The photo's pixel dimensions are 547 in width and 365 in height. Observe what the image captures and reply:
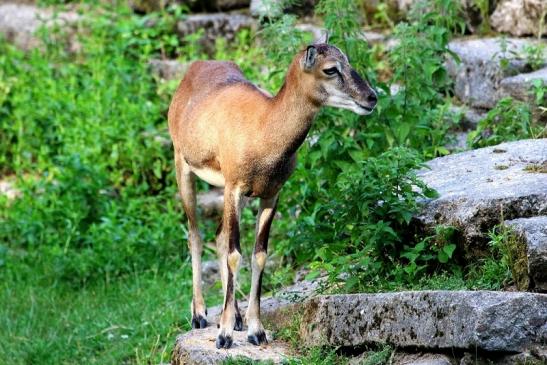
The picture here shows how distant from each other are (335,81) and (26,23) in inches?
322

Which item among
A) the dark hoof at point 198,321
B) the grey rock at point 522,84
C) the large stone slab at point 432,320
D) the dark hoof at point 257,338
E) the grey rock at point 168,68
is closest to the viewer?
the large stone slab at point 432,320

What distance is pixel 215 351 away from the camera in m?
6.61

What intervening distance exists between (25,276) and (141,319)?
1.87 m

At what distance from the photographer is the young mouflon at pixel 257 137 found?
6543 mm

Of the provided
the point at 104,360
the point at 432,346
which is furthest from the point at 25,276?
the point at 432,346

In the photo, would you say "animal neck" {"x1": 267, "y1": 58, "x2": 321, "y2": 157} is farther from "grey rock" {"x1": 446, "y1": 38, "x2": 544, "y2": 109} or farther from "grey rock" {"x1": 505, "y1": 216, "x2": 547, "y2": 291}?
"grey rock" {"x1": 446, "y1": 38, "x2": 544, "y2": 109}

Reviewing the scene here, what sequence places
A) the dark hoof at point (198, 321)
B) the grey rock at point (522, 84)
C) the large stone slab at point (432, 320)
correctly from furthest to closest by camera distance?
the grey rock at point (522, 84) → the dark hoof at point (198, 321) → the large stone slab at point (432, 320)

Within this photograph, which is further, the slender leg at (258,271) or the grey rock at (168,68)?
the grey rock at (168,68)

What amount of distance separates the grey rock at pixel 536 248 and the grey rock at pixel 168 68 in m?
7.14

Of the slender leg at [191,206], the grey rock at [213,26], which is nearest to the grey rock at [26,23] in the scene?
the grey rock at [213,26]

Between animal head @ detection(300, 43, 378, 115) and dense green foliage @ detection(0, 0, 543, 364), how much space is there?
0.73 meters

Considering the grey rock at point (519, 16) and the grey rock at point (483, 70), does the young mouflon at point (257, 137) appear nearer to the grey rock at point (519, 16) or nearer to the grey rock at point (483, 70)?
the grey rock at point (483, 70)

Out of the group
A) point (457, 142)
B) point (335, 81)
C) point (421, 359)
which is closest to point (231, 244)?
point (335, 81)

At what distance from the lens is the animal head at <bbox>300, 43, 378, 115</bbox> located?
6445 millimetres
